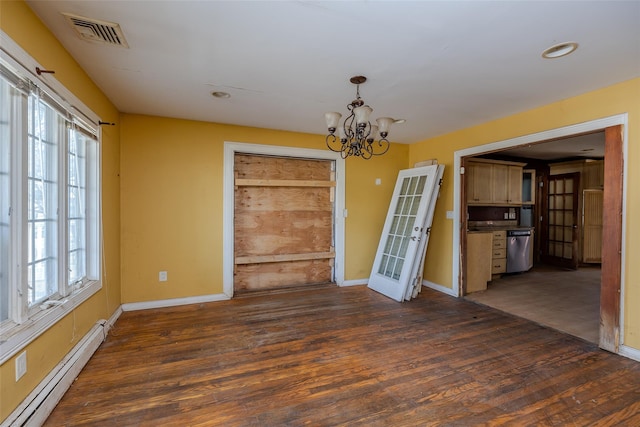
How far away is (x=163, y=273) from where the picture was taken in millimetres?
3707

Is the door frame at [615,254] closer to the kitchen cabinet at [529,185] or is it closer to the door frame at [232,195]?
the door frame at [232,195]

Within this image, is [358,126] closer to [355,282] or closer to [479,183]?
[355,282]

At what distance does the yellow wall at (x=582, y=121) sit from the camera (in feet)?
8.16

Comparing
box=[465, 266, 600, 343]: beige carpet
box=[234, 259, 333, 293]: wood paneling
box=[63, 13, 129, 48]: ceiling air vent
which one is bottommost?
box=[465, 266, 600, 343]: beige carpet

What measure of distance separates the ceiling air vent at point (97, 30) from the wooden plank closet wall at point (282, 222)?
2193 millimetres

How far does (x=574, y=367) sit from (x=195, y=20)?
369 centimetres

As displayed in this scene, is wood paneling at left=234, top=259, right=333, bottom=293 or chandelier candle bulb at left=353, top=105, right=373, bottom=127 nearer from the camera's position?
chandelier candle bulb at left=353, top=105, right=373, bottom=127

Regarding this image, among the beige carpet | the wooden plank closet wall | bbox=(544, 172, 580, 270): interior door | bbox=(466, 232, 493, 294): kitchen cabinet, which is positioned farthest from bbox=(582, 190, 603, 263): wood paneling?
the wooden plank closet wall

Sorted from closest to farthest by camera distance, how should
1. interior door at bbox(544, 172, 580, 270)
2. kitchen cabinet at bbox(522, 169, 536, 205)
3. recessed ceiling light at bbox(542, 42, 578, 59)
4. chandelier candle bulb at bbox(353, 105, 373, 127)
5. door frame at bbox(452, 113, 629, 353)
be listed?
recessed ceiling light at bbox(542, 42, 578, 59) < chandelier candle bulb at bbox(353, 105, 373, 127) < door frame at bbox(452, 113, 629, 353) < interior door at bbox(544, 172, 580, 270) < kitchen cabinet at bbox(522, 169, 536, 205)

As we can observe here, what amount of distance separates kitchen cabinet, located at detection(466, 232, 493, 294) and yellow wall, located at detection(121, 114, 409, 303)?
329 centimetres

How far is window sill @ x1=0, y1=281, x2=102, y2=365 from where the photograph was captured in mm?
1499

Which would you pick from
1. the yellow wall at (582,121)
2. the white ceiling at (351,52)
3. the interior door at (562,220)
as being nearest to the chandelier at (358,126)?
the white ceiling at (351,52)

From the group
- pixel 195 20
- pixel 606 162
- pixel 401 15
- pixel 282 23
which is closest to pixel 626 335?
pixel 606 162

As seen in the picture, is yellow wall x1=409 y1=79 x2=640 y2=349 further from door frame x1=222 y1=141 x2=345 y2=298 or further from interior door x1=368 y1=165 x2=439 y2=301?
door frame x1=222 y1=141 x2=345 y2=298
